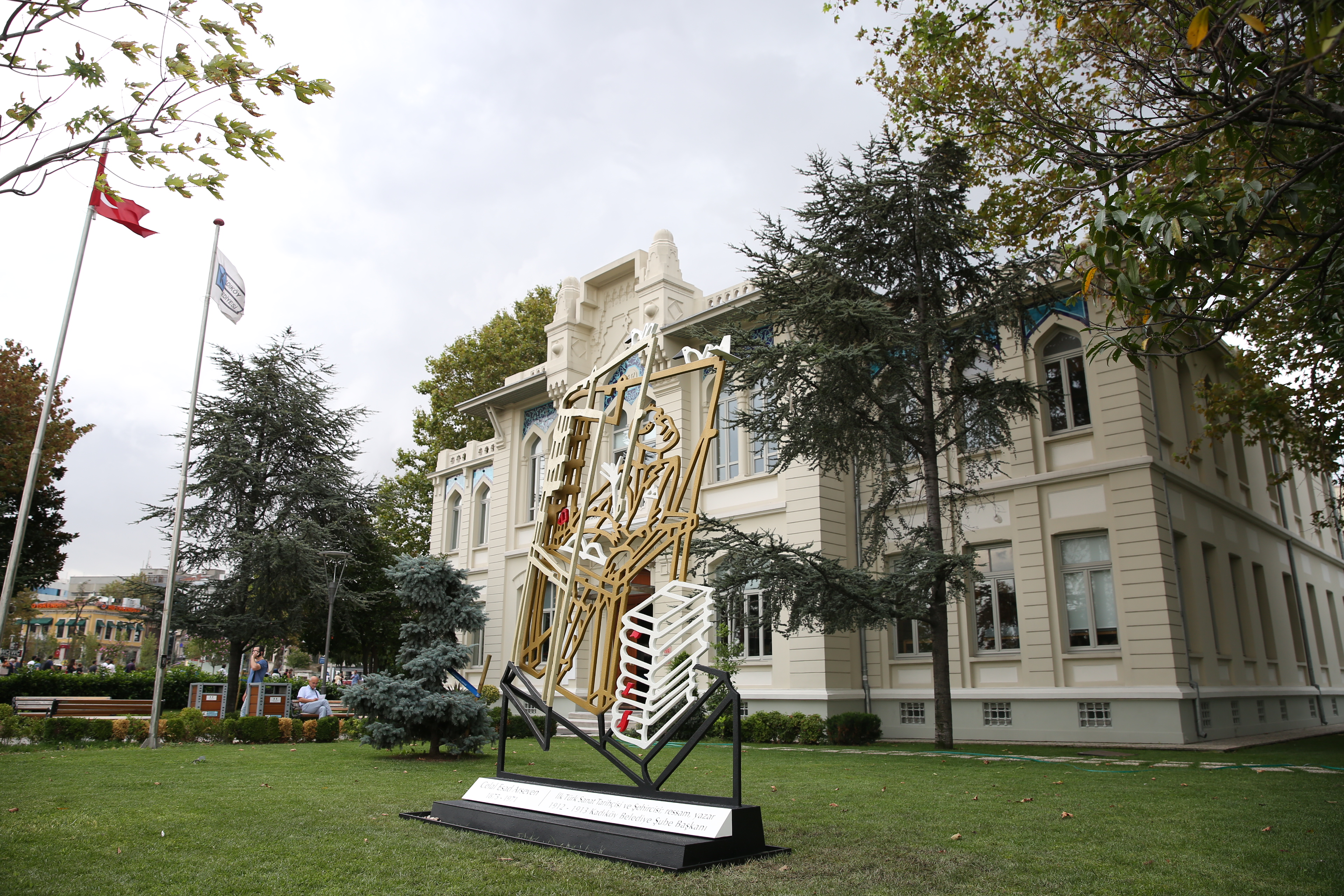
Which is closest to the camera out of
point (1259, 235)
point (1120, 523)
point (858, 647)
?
point (1259, 235)

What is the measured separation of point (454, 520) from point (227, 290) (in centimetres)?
1594

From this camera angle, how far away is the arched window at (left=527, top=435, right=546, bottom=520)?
27.1m

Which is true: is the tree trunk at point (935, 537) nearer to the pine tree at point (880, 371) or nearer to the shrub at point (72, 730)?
the pine tree at point (880, 371)

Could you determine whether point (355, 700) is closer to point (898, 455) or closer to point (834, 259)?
point (898, 455)

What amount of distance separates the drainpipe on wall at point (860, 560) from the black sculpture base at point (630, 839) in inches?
477

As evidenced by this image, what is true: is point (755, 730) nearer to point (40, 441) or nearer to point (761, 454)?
point (761, 454)

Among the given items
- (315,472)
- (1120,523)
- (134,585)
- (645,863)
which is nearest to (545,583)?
(645,863)

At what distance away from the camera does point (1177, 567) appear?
16672 mm

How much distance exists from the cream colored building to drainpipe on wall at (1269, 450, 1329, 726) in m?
0.07

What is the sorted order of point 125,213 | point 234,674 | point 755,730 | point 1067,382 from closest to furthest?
point 125,213 < point 1067,382 < point 755,730 < point 234,674

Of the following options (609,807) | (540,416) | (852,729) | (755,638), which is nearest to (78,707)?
(540,416)

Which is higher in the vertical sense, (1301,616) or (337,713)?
(1301,616)

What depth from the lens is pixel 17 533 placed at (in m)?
12.8

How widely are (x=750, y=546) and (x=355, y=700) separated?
6657 millimetres
